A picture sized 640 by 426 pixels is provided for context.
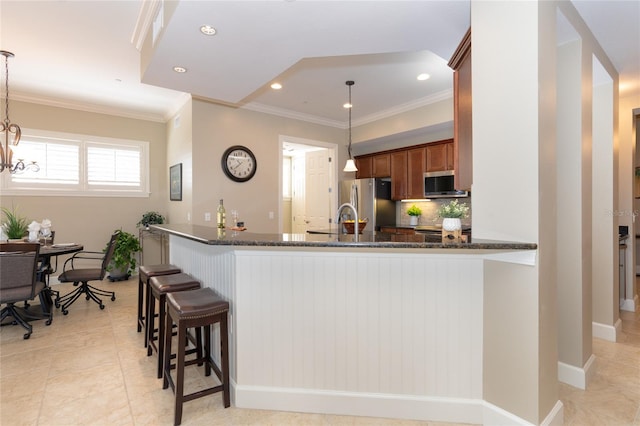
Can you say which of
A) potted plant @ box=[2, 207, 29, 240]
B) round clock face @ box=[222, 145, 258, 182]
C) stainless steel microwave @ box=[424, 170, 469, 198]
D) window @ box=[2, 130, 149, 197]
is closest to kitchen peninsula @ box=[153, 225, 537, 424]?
round clock face @ box=[222, 145, 258, 182]

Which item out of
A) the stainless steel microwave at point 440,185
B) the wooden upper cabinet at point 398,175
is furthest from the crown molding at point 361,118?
the stainless steel microwave at point 440,185

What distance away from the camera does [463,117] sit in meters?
2.33

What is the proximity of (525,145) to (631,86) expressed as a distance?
3225 millimetres

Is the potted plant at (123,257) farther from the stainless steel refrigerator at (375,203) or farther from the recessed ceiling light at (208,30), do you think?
the recessed ceiling light at (208,30)

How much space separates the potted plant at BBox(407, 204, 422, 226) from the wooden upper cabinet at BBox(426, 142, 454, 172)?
0.74 meters

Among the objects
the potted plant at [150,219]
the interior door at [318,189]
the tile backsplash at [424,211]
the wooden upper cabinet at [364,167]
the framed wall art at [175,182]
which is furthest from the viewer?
the interior door at [318,189]

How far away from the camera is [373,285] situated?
1.99 m

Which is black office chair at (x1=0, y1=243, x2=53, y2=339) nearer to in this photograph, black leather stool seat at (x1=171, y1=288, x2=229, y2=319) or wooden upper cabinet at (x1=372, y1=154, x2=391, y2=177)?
black leather stool seat at (x1=171, y1=288, x2=229, y2=319)

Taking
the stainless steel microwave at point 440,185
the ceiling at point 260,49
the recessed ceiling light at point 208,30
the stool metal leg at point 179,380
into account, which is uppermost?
the ceiling at point 260,49

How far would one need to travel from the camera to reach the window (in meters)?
4.92

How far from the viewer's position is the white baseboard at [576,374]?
7.58ft

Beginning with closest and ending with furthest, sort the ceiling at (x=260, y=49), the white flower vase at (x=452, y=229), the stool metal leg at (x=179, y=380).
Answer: the stool metal leg at (x=179, y=380) < the white flower vase at (x=452, y=229) < the ceiling at (x=260, y=49)

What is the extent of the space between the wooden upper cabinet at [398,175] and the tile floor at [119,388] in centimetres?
315

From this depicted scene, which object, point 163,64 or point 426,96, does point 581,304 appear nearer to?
point 426,96
